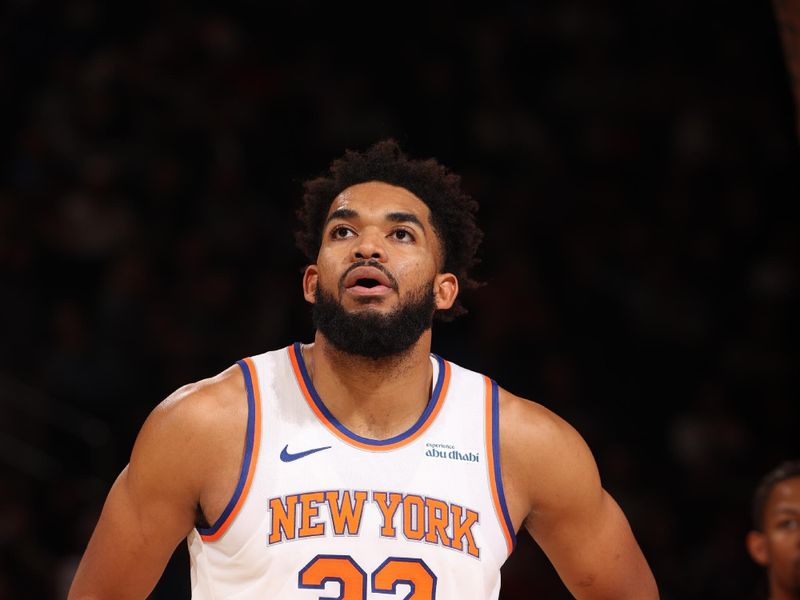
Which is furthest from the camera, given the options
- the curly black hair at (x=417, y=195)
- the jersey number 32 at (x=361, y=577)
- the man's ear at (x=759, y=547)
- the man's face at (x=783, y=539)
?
the man's ear at (x=759, y=547)

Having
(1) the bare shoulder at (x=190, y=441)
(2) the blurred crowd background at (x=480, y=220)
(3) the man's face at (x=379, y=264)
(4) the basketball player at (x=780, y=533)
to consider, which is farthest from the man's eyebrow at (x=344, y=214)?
(2) the blurred crowd background at (x=480, y=220)

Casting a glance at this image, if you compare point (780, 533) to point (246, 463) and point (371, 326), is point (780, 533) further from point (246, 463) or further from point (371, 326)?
point (246, 463)

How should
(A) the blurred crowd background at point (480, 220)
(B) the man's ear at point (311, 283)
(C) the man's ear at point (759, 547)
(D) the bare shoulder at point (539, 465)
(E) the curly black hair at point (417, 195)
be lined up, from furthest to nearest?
(A) the blurred crowd background at point (480, 220) < (C) the man's ear at point (759, 547) < (E) the curly black hair at point (417, 195) < (B) the man's ear at point (311, 283) < (D) the bare shoulder at point (539, 465)

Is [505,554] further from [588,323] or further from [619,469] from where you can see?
[588,323]

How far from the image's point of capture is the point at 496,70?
26.9ft

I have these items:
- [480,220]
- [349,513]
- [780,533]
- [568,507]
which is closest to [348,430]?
[349,513]

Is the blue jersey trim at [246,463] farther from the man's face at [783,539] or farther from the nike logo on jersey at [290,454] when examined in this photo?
the man's face at [783,539]

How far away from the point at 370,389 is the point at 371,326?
0.23 metres

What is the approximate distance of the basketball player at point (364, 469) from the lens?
3.11 meters

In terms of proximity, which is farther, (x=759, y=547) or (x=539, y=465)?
(x=759, y=547)

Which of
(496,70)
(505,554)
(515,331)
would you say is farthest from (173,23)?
(505,554)

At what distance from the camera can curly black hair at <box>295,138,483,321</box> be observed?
3.61 meters

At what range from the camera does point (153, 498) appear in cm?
311

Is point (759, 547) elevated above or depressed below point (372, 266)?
below
